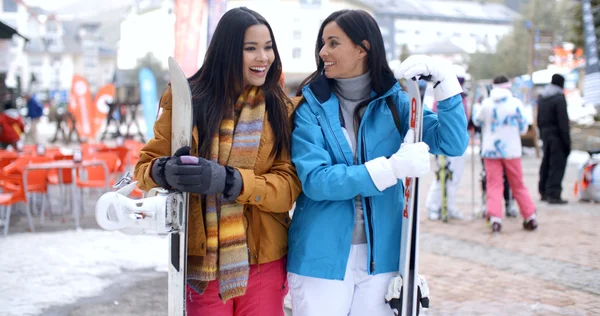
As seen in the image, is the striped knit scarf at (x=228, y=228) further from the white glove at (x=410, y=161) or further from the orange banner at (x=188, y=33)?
the orange banner at (x=188, y=33)

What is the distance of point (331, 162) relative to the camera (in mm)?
2223

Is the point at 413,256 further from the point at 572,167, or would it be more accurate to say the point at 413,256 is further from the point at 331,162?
the point at 572,167

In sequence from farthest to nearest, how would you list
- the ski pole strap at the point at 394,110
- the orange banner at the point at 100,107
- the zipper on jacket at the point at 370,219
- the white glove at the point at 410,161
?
the orange banner at the point at 100,107, the ski pole strap at the point at 394,110, the zipper on jacket at the point at 370,219, the white glove at the point at 410,161

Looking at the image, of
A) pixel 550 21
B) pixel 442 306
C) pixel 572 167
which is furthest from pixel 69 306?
pixel 550 21

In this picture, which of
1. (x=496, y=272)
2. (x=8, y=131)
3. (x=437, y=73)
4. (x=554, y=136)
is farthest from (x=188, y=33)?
(x=554, y=136)

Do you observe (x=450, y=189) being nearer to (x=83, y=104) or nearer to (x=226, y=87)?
(x=226, y=87)

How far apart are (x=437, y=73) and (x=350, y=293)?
0.85 m

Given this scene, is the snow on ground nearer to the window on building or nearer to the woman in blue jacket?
the woman in blue jacket

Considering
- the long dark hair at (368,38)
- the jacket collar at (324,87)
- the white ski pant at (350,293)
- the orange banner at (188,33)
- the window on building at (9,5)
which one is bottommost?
the white ski pant at (350,293)

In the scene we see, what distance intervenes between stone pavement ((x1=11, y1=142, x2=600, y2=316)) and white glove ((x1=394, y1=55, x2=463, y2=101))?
2428 mm

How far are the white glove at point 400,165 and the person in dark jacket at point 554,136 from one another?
8.00 metres

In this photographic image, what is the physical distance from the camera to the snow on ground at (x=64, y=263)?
4.74m

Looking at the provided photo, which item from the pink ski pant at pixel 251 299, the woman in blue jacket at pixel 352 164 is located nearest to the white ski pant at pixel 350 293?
the woman in blue jacket at pixel 352 164

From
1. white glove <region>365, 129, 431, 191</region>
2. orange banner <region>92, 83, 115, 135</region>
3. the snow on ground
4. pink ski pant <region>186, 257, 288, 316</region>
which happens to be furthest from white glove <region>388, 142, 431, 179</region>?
orange banner <region>92, 83, 115, 135</region>
